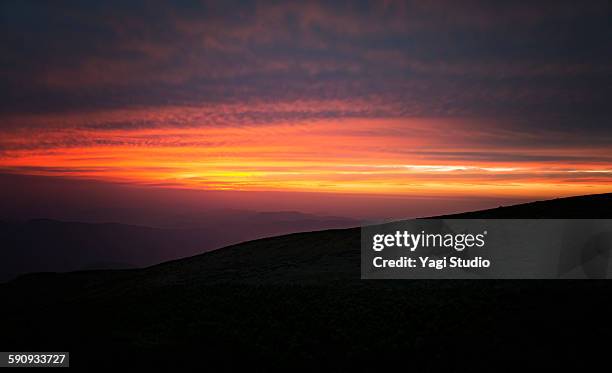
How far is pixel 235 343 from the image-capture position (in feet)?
76.8

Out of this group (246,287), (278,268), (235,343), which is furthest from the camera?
(278,268)

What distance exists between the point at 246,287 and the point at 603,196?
48.3 metres

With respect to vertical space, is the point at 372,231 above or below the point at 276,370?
above

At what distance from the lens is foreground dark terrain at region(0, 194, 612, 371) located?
70.5ft

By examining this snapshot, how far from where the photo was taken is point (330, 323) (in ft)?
85.0

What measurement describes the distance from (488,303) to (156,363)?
1850 cm

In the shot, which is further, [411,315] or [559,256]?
[559,256]

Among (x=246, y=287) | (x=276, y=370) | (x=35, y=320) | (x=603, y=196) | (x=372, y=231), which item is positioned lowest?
(x=276, y=370)

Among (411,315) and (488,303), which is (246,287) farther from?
(488,303)

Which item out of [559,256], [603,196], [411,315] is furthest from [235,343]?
[603,196]

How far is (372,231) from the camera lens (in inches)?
2221

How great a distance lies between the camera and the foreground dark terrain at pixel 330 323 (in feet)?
70.5

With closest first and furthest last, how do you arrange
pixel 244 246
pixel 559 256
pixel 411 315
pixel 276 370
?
pixel 276 370
pixel 411 315
pixel 559 256
pixel 244 246

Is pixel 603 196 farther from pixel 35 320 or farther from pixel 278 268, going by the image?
pixel 35 320
